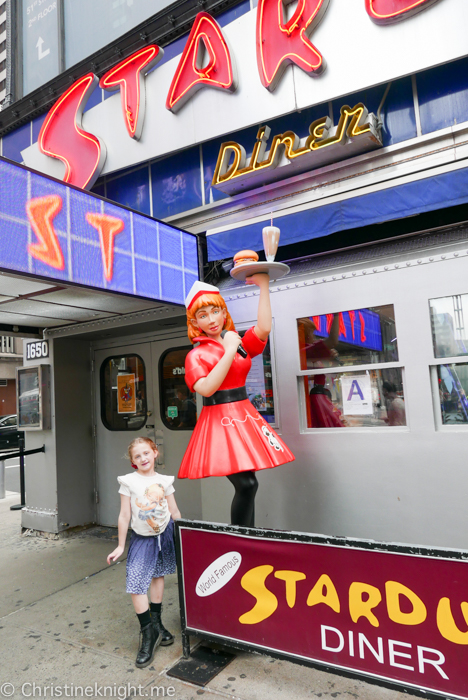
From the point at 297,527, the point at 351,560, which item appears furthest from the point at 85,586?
the point at 351,560

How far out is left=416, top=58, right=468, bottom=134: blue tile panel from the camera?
12.2 ft

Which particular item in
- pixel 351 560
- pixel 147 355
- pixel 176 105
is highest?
pixel 176 105

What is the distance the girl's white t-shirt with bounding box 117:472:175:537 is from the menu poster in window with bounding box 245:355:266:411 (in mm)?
1702

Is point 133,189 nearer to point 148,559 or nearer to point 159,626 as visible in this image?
point 148,559

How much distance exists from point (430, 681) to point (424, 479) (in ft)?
5.52

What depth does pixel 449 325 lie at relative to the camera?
3613 mm

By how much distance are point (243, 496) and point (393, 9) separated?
4.19m

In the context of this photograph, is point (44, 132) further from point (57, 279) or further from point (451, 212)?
point (451, 212)

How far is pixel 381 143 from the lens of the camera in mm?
3930

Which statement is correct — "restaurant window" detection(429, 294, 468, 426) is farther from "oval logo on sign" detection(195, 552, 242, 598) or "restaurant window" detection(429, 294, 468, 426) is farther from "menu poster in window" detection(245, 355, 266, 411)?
"oval logo on sign" detection(195, 552, 242, 598)

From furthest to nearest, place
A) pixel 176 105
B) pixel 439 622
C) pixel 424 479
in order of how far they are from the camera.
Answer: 1. pixel 176 105
2. pixel 424 479
3. pixel 439 622

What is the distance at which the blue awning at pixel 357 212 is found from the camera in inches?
138

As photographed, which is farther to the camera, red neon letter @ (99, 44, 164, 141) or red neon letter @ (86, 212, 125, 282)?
red neon letter @ (99, 44, 164, 141)

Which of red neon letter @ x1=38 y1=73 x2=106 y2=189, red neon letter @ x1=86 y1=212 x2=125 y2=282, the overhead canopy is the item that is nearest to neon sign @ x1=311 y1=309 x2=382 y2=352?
the overhead canopy
